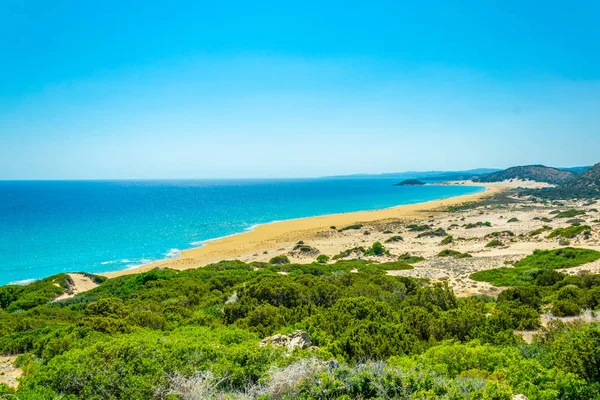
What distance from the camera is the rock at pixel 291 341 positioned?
782cm

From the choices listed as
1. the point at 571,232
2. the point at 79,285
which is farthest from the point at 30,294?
the point at 571,232

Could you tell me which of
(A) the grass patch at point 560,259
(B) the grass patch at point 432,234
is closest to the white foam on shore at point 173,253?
(B) the grass patch at point 432,234

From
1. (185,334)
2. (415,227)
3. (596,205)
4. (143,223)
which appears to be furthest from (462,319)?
(596,205)

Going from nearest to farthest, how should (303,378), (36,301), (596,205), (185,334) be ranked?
1. (303,378)
2. (185,334)
3. (36,301)
4. (596,205)

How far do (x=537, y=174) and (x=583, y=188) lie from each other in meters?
97.6

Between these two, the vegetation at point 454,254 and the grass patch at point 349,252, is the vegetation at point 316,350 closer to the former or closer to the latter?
the vegetation at point 454,254

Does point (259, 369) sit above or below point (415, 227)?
above

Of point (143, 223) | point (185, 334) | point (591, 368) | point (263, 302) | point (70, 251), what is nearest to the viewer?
point (591, 368)

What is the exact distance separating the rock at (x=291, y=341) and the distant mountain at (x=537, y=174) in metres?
168

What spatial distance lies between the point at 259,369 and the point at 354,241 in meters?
36.7

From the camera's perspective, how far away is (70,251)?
4100cm

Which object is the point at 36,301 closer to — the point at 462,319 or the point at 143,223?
the point at 462,319

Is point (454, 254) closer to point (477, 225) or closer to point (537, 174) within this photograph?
point (477, 225)

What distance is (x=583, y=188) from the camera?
81938 mm
